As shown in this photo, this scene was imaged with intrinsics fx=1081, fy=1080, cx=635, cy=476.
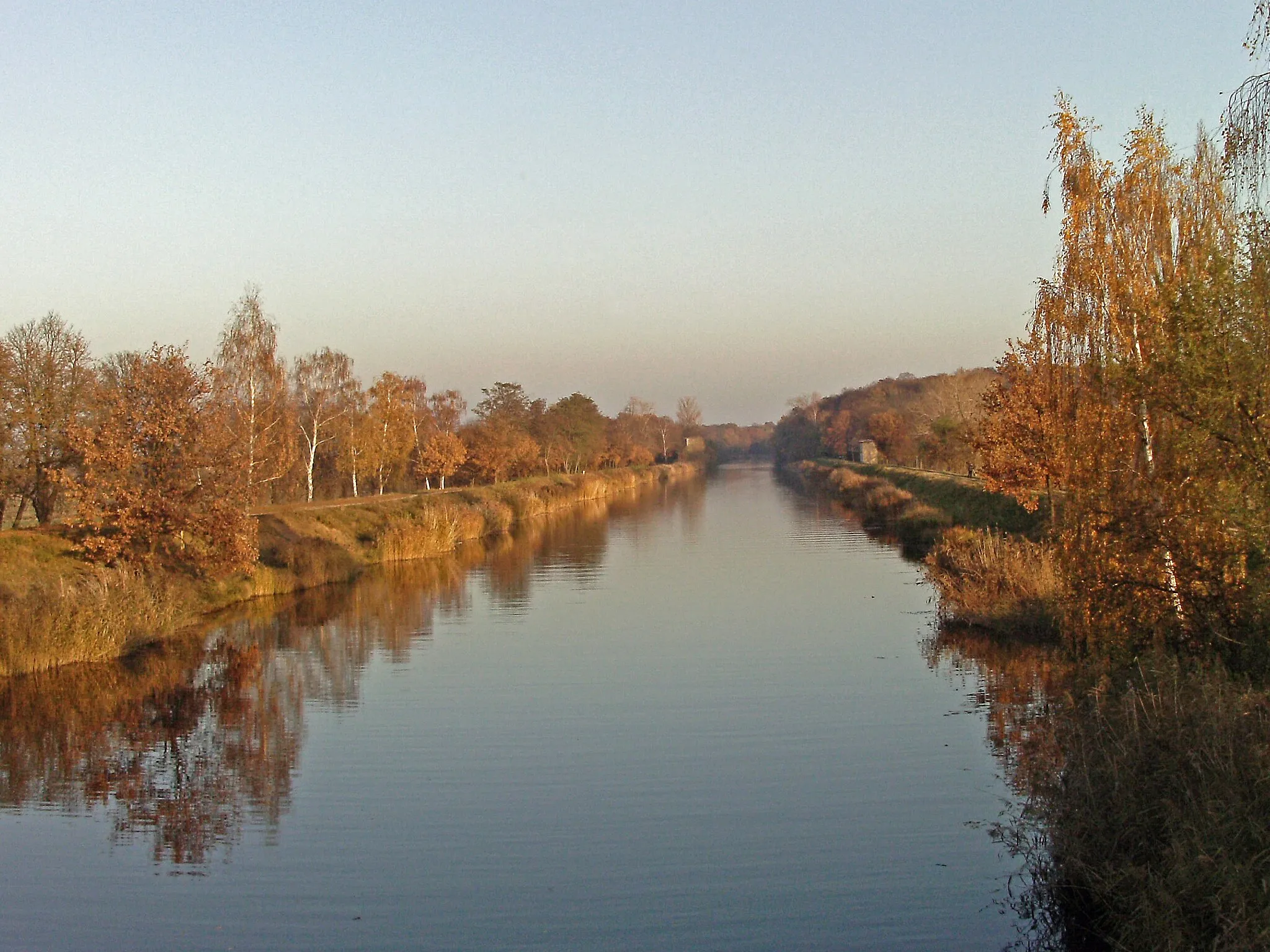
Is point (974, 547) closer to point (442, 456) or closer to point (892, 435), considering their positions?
point (442, 456)

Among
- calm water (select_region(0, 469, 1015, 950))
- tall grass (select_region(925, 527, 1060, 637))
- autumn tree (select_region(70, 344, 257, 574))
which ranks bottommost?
calm water (select_region(0, 469, 1015, 950))

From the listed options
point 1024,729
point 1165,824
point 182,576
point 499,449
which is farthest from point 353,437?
point 1165,824

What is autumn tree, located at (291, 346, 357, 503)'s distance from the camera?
142 feet

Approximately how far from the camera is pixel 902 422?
73.6 meters

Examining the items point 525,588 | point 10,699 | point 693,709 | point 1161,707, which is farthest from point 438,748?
point 525,588

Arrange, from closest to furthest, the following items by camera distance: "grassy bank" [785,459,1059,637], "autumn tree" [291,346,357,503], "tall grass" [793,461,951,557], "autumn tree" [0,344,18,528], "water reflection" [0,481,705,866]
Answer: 1. "water reflection" [0,481,705,866]
2. "grassy bank" [785,459,1059,637]
3. "autumn tree" [0,344,18,528]
4. "tall grass" [793,461,951,557]
5. "autumn tree" [291,346,357,503]

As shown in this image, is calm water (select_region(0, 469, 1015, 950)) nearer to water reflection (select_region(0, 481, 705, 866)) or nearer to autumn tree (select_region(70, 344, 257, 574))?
water reflection (select_region(0, 481, 705, 866))

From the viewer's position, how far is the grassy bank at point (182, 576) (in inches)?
611

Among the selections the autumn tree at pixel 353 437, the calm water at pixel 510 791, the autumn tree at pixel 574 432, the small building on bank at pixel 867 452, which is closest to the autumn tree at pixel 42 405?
the calm water at pixel 510 791

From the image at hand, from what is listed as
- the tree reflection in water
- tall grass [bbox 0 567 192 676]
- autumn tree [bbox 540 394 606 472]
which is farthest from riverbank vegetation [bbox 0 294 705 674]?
autumn tree [bbox 540 394 606 472]

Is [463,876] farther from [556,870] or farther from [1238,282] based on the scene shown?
[1238,282]

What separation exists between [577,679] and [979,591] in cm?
679

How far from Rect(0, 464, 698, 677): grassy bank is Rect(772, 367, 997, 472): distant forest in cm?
1528

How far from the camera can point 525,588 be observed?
946 inches
